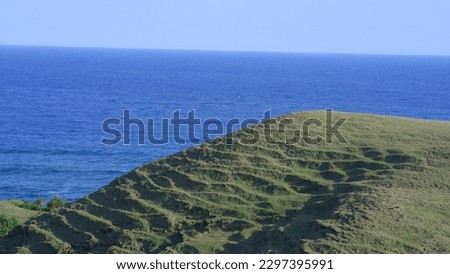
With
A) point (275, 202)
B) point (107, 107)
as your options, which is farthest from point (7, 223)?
point (107, 107)

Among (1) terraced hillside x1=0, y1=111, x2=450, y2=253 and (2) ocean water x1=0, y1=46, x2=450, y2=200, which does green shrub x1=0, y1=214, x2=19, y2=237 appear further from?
(2) ocean water x1=0, y1=46, x2=450, y2=200

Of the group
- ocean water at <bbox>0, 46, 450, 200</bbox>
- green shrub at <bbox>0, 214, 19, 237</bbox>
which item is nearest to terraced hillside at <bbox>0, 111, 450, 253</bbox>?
green shrub at <bbox>0, 214, 19, 237</bbox>

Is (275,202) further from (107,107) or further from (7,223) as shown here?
(107,107)

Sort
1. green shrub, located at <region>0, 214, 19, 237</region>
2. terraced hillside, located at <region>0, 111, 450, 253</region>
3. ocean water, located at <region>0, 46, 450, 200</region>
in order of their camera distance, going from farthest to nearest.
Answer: ocean water, located at <region>0, 46, 450, 200</region> → green shrub, located at <region>0, 214, 19, 237</region> → terraced hillside, located at <region>0, 111, 450, 253</region>

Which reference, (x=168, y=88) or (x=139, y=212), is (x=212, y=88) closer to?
(x=168, y=88)

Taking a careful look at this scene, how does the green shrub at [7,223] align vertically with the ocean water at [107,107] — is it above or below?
above

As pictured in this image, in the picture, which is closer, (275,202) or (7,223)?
(275,202)

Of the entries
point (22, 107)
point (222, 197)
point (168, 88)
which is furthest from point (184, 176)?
point (168, 88)

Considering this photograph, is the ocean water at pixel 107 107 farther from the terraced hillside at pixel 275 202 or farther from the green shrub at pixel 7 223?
the terraced hillside at pixel 275 202

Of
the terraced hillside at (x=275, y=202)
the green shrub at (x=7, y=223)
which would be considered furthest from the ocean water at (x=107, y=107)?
the terraced hillside at (x=275, y=202)
